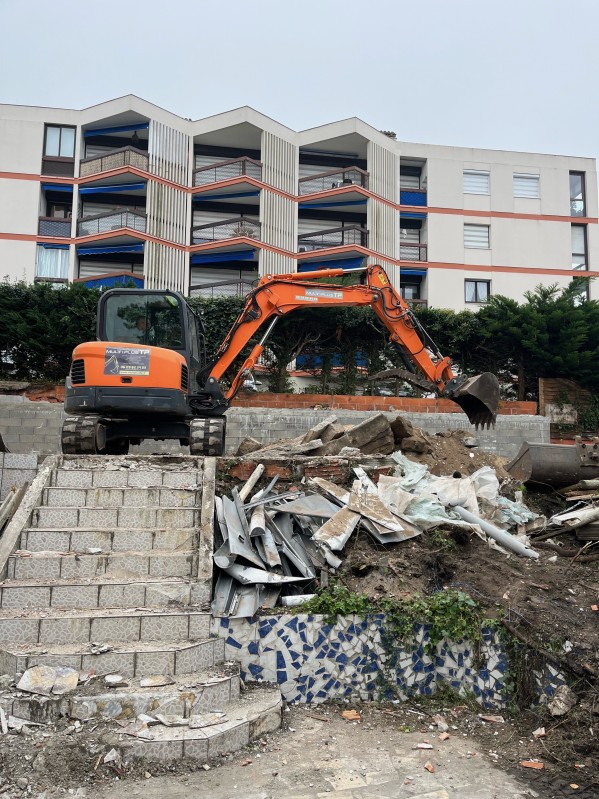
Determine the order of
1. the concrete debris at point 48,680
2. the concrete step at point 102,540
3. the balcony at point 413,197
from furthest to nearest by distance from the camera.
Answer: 1. the balcony at point 413,197
2. the concrete step at point 102,540
3. the concrete debris at point 48,680

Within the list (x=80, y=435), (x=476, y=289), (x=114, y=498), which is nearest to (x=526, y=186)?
(x=476, y=289)

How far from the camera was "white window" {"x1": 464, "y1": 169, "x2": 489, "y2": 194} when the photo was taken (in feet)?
98.5

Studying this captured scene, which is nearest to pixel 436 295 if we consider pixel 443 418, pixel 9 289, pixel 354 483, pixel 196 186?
pixel 196 186

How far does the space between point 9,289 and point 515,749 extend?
14.7m

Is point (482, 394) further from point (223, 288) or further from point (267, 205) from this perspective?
point (267, 205)

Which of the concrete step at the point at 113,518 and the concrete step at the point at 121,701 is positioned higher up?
the concrete step at the point at 113,518

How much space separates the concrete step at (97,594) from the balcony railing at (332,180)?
26.1 m

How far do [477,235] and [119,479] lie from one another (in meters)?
27.2

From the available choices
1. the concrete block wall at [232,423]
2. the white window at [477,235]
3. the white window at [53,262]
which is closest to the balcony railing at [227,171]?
the white window at [53,262]

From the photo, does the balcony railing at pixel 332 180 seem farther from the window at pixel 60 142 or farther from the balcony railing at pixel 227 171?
the window at pixel 60 142

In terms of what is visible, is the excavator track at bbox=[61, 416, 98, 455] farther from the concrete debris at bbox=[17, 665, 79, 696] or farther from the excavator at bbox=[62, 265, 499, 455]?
the concrete debris at bbox=[17, 665, 79, 696]

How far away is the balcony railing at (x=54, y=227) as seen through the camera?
2684 centimetres

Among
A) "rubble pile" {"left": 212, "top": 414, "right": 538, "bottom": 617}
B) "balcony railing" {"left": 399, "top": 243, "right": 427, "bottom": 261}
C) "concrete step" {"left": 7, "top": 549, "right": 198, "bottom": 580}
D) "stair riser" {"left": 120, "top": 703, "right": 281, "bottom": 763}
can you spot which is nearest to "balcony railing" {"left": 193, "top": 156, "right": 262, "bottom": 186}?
"balcony railing" {"left": 399, "top": 243, "right": 427, "bottom": 261}

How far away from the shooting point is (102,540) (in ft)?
17.8
